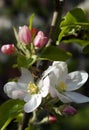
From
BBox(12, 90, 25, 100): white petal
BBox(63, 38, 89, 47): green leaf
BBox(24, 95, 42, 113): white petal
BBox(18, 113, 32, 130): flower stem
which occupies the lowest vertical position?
BBox(18, 113, 32, 130): flower stem

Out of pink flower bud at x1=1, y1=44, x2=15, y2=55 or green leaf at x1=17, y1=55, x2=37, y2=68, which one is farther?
pink flower bud at x1=1, y1=44, x2=15, y2=55

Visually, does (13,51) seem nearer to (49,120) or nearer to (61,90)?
(61,90)

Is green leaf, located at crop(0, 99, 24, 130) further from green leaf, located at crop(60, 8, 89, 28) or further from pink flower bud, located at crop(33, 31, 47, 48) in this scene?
green leaf, located at crop(60, 8, 89, 28)

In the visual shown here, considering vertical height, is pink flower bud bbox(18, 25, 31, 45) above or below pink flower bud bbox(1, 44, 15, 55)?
above

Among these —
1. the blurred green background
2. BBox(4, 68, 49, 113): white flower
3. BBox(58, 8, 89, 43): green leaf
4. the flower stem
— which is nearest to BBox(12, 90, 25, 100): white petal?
BBox(4, 68, 49, 113): white flower

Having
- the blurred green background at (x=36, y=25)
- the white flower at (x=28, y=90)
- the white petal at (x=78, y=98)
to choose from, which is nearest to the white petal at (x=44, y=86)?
the white flower at (x=28, y=90)

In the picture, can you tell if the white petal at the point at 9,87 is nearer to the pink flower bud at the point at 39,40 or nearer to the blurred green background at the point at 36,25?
the pink flower bud at the point at 39,40

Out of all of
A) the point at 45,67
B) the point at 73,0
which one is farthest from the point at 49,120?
the point at 73,0
